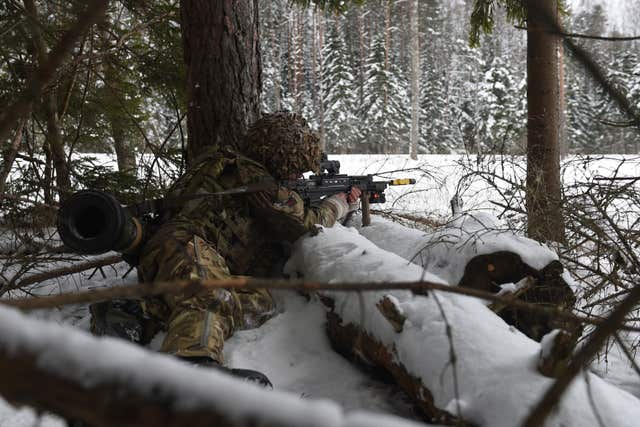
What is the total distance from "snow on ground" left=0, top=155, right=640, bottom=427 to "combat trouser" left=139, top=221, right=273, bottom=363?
0.14 m

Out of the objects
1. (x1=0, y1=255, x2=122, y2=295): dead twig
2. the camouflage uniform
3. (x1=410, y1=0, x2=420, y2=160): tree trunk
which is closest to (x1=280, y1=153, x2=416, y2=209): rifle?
the camouflage uniform

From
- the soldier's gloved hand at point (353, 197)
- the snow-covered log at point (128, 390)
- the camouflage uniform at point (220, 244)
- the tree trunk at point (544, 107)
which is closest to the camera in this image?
the snow-covered log at point (128, 390)

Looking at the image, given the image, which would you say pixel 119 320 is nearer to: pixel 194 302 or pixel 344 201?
pixel 194 302

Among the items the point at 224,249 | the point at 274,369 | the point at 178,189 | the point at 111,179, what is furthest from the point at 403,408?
the point at 111,179

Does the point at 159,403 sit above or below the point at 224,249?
above

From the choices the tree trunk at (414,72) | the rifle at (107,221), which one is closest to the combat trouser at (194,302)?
the rifle at (107,221)

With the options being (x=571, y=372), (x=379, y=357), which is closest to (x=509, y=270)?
(x=379, y=357)

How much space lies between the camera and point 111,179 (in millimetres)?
4035

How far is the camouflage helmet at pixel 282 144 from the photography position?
314 centimetres

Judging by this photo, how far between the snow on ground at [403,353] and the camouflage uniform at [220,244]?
20cm

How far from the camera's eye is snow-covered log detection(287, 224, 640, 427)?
1318mm

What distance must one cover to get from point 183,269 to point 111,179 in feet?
7.26

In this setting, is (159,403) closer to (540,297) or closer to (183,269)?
(183,269)

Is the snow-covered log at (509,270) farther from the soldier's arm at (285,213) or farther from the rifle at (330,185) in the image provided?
the rifle at (330,185)
